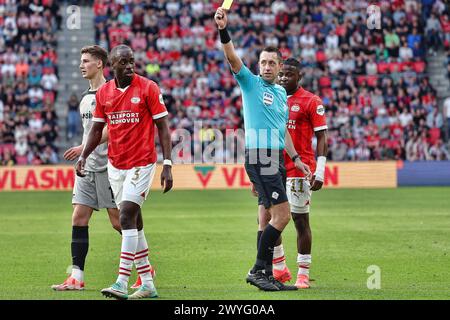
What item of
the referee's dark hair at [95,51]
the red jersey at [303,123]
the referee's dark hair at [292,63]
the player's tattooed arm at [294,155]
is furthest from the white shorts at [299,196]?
the referee's dark hair at [95,51]

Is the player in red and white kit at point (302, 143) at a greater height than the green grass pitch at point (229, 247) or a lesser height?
greater

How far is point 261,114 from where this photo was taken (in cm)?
1064

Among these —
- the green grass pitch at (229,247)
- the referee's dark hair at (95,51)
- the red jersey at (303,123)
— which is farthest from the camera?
the red jersey at (303,123)

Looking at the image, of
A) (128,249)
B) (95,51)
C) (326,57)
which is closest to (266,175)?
(128,249)

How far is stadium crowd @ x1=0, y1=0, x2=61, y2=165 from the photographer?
34.6 m

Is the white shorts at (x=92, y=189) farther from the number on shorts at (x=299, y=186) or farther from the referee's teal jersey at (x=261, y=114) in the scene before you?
the number on shorts at (x=299, y=186)

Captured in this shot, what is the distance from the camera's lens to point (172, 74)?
37.7m

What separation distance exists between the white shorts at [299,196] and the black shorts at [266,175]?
845 millimetres

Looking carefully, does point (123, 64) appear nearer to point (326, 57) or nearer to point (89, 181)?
point (89, 181)

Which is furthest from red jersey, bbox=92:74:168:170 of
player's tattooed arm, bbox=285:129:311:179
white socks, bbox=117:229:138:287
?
player's tattooed arm, bbox=285:129:311:179

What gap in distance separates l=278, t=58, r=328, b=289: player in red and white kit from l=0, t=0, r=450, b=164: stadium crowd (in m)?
22.1

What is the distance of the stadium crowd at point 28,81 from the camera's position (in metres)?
34.6
